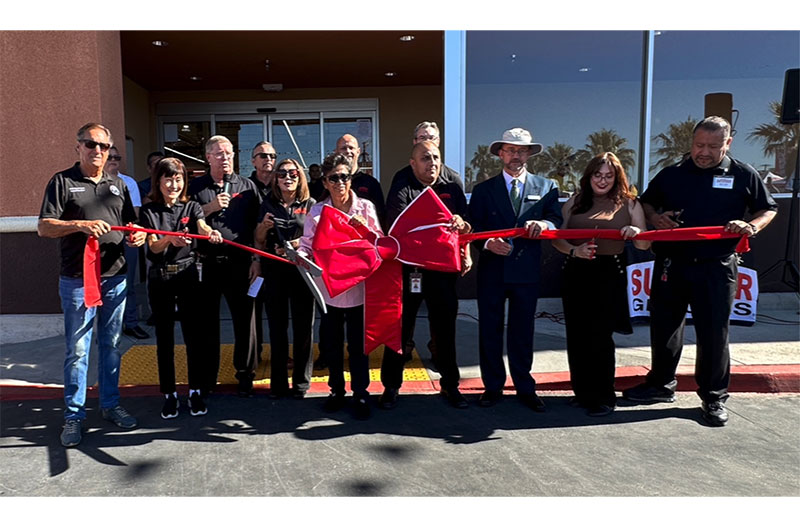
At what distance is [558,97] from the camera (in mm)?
8727

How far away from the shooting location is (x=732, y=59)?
8539mm

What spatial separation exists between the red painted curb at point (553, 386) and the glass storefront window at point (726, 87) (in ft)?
13.1

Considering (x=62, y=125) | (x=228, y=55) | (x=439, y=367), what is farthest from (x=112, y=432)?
(x=228, y=55)

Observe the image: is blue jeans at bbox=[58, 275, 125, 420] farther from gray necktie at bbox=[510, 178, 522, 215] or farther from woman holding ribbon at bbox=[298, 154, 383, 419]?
gray necktie at bbox=[510, 178, 522, 215]

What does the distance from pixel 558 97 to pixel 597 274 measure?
5.40 metres

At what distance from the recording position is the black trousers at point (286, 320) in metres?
4.39

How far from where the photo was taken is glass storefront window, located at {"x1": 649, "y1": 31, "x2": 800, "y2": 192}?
8.23 meters

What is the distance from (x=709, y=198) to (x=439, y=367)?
97.4 inches

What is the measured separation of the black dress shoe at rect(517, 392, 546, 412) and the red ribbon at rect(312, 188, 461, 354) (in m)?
1.13

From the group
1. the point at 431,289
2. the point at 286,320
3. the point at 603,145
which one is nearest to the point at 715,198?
the point at 431,289

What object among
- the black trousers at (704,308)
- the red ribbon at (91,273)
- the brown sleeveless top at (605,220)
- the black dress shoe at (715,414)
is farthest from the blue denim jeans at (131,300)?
the black dress shoe at (715,414)

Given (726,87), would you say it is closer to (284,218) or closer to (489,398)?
(489,398)

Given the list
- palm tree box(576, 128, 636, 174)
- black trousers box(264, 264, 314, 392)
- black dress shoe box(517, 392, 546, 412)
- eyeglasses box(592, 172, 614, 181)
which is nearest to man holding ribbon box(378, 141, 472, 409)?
black dress shoe box(517, 392, 546, 412)

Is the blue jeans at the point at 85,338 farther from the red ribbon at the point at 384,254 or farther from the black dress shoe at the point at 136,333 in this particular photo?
the black dress shoe at the point at 136,333
